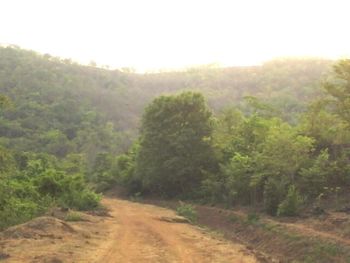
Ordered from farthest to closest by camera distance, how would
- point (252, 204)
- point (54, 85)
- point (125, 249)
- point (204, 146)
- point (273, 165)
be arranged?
1. point (54, 85)
2. point (204, 146)
3. point (252, 204)
4. point (273, 165)
5. point (125, 249)

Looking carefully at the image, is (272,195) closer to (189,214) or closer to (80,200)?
(189,214)

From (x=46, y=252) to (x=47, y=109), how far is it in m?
107

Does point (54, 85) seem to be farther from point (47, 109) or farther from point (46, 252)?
point (46, 252)

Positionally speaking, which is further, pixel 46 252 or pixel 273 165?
pixel 273 165

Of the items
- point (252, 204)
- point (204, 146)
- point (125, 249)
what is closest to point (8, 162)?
point (125, 249)

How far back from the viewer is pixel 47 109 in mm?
118438

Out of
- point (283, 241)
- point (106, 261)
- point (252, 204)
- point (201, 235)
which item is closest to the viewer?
point (106, 261)

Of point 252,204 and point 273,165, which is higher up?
point 273,165

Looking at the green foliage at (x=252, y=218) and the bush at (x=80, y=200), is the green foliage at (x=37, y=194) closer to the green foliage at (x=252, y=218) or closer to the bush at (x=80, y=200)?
the bush at (x=80, y=200)

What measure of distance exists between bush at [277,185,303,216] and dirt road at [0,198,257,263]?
12.0 feet

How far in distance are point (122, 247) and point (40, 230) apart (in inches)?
139

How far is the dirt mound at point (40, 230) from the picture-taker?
1795 cm

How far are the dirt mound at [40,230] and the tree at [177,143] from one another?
23318 millimetres

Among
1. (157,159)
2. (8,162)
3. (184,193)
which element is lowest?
(184,193)
